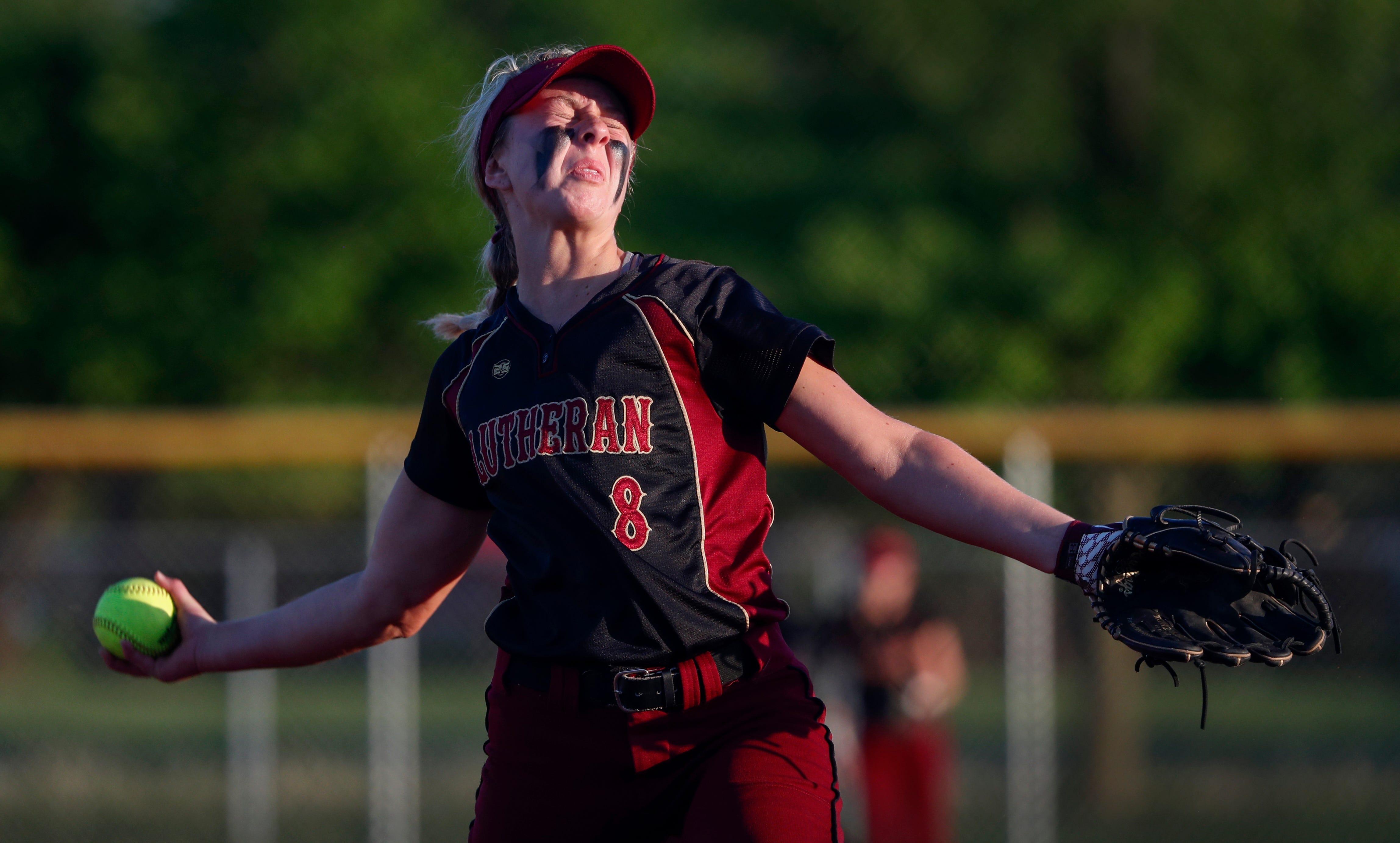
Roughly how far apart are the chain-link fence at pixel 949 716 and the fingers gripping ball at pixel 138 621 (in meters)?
4.67

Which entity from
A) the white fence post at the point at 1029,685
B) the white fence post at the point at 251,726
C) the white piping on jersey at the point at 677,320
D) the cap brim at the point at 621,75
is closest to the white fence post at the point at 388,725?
the white fence post at the point at 251,726

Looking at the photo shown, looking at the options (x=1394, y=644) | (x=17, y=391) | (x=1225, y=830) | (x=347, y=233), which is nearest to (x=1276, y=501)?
(x=1394, y=644)

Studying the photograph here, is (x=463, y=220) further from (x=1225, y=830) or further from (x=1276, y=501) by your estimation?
(x=1225, y=830)

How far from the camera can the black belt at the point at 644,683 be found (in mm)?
2363

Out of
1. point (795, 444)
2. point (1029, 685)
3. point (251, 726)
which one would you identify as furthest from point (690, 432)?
point (251, 726)

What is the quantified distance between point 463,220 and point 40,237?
5601 mm

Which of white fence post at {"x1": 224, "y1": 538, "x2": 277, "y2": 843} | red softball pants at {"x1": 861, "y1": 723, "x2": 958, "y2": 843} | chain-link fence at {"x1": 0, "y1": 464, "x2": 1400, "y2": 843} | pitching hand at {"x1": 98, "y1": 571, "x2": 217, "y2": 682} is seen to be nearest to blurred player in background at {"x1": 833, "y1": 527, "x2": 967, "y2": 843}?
red softball pants at {"x1": 861, "y1": 723, "x2": 958, "y2": 843}

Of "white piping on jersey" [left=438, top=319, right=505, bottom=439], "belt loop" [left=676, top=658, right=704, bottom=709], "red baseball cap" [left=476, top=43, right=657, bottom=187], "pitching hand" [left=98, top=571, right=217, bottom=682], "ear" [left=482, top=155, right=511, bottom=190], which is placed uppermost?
"red baseball cap" [left=476, top=43, right=657, bottom=187]

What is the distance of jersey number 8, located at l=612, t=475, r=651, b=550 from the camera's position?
238 centimetres

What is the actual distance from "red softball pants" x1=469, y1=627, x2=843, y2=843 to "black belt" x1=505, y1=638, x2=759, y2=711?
0.02 metres

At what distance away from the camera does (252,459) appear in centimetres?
810

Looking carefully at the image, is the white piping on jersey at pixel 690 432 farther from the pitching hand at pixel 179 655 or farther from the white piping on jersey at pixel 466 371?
the pitching hand at pixel 179 655

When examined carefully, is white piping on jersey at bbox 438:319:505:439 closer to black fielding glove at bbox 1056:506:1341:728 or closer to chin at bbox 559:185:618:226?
chin at bbox 559:185:618:226

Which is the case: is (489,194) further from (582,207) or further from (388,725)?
(388,725)
